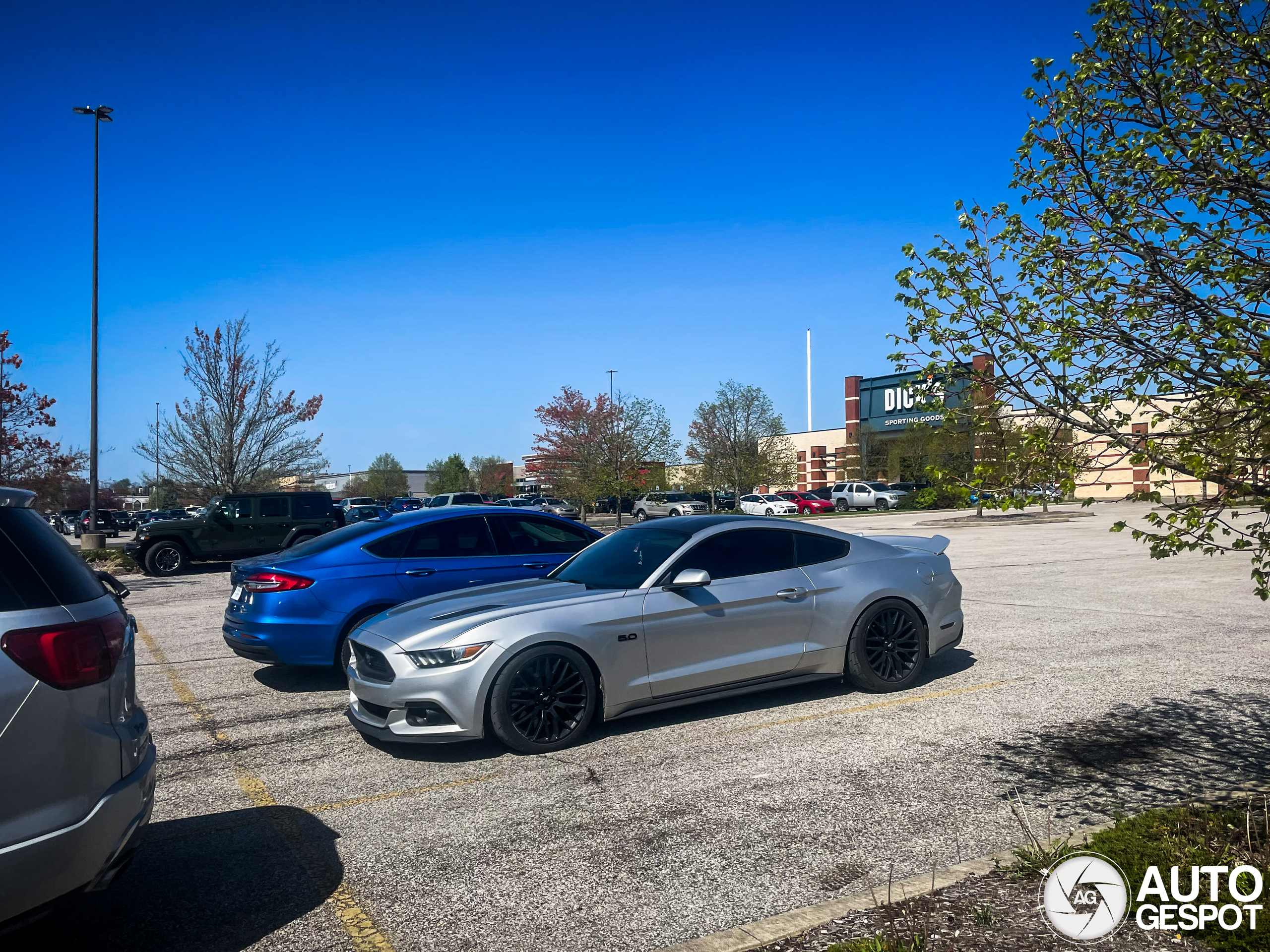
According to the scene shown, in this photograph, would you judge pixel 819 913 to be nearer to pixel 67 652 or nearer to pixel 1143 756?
pixel 67 652

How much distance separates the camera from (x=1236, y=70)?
374 cm

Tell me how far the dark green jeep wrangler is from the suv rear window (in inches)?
701

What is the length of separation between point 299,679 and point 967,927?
6776 millimetres

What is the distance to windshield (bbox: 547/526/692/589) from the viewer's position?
21.6 ft

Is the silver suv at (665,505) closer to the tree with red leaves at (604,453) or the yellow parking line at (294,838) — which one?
the tree with red leaves at (604,453)

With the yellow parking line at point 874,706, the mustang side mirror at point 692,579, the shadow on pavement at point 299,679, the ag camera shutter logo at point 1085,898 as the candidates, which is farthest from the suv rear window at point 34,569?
the shadow on pavement at point 299,679

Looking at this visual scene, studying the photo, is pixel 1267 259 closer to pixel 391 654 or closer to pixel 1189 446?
pixel 1189 446

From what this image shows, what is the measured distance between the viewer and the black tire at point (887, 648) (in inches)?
279

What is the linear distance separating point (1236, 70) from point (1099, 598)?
385 inches

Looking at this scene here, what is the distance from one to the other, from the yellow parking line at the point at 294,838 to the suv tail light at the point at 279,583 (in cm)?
105

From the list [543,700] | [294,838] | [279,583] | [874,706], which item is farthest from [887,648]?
[279,583]

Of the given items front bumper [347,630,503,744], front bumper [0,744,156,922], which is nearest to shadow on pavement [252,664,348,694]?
front bumper [347,630,503,744]

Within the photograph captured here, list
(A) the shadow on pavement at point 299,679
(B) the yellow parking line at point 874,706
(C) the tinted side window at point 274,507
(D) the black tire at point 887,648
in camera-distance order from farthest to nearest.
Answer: (C) the tinted side window at point 274,507
(A) the shadow on pavement at point 299,679
(D) the black tire at point 887,648
(B) the yellow parking line at point 874,706

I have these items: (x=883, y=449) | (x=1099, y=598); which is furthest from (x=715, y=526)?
(x=883, y=449)
